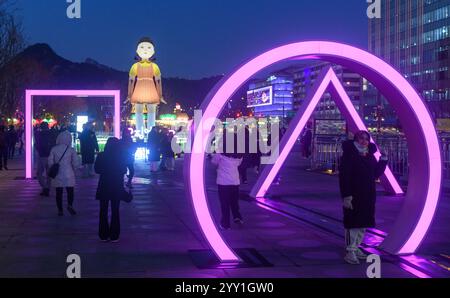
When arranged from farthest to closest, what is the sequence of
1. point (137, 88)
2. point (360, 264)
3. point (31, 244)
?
1. point (137, 88)
2. point (31, 244)
3. point (360, 264)

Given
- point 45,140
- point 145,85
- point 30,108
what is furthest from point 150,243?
point 145,85

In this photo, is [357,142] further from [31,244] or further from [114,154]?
[31,244]

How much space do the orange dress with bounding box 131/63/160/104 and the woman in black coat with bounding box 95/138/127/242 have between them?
22.7 metres

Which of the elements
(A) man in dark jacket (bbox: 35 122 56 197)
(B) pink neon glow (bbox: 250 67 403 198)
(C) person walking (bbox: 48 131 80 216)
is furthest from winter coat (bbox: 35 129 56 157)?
(B) pink neon glow (bbox: 250 67 403 198)

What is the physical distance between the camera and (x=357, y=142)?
26.0 feet

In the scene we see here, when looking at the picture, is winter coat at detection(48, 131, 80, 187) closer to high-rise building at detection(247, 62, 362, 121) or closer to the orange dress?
the orange dress

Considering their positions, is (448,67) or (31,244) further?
(448,67)

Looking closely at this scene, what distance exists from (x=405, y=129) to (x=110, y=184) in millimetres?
4388

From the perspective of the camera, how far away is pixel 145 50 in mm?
31531

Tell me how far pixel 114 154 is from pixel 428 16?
105 metres

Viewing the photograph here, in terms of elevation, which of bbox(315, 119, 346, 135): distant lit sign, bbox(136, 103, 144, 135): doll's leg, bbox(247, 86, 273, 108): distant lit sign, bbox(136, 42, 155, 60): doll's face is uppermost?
bbox(247, 86, 273, 108): distant lit sign

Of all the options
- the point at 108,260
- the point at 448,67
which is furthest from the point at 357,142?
the point at 448,67

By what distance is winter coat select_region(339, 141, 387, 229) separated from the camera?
7727 millimetres

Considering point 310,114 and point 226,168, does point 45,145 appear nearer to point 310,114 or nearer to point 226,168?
point 226,168
